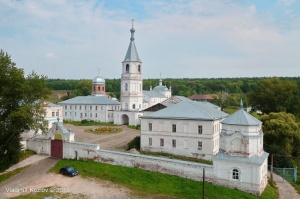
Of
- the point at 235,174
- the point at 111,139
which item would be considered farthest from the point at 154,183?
the point at 111,139

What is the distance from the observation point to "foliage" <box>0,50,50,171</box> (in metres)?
23.6

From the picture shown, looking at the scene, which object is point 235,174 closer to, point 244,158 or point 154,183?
point 244,158

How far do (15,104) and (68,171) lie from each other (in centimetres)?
749

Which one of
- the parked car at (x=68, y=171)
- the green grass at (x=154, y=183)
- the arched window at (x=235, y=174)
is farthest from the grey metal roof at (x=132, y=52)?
the arched window at (x=235, y=174)

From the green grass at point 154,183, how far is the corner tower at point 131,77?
24587mm

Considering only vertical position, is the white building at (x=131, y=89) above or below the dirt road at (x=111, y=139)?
above

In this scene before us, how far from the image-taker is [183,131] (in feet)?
94.5

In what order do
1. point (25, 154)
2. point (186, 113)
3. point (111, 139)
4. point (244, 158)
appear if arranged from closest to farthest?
point (244, 158), point (25, 154), point (186, 113), point (111, 139)

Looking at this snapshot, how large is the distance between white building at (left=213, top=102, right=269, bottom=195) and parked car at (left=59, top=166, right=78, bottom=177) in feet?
36.1

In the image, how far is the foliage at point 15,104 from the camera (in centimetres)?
2358

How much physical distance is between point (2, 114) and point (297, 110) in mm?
42939

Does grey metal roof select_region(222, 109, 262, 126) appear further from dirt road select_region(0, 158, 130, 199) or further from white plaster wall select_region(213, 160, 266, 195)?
dirt road select_region(0, 158, 130, 199)

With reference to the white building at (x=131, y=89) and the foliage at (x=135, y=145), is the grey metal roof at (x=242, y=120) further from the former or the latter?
the white building at (x=131, y=89)

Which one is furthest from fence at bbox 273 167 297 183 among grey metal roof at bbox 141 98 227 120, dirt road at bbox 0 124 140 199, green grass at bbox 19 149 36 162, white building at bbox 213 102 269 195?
green grass at bbox 19 149 36 162
